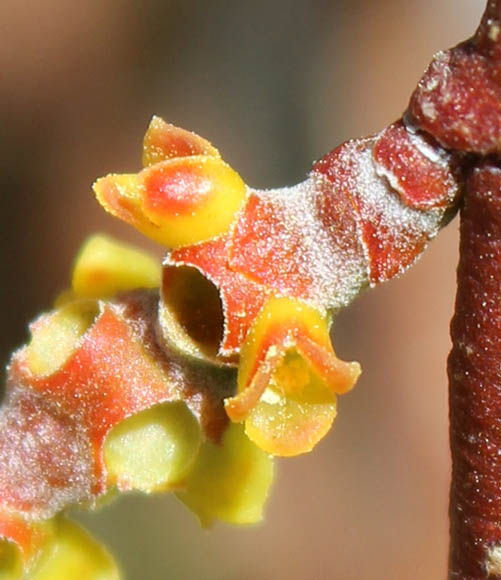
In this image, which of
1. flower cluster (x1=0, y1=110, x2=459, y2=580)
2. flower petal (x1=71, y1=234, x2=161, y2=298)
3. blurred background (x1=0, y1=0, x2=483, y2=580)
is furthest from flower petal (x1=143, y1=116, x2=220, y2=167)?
blurred background (x1=0, y1=0, x2=483, y2=580)

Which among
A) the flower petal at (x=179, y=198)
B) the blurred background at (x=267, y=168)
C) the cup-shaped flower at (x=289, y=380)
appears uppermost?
the flower petal at (x=179, y=198)

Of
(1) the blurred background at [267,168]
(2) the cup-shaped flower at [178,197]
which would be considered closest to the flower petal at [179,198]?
(2) the cup-shaped flower at [178,197]

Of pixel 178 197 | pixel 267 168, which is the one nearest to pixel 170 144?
pixel 178 197

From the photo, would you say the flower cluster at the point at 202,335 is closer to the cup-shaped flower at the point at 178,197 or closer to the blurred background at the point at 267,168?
the cup-shaped flower at the point at 178,197

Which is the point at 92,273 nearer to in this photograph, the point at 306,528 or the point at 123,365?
the point at 123,365

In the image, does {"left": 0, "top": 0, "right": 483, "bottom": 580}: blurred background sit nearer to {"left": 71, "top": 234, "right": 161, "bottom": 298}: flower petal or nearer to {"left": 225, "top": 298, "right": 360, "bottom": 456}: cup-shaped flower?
{"left": 71, "top": 234, "right": 161, "bottom": 298}: flower petal

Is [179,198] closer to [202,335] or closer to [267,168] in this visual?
[202,335]

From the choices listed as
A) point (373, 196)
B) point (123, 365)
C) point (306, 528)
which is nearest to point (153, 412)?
point (123, 365)
